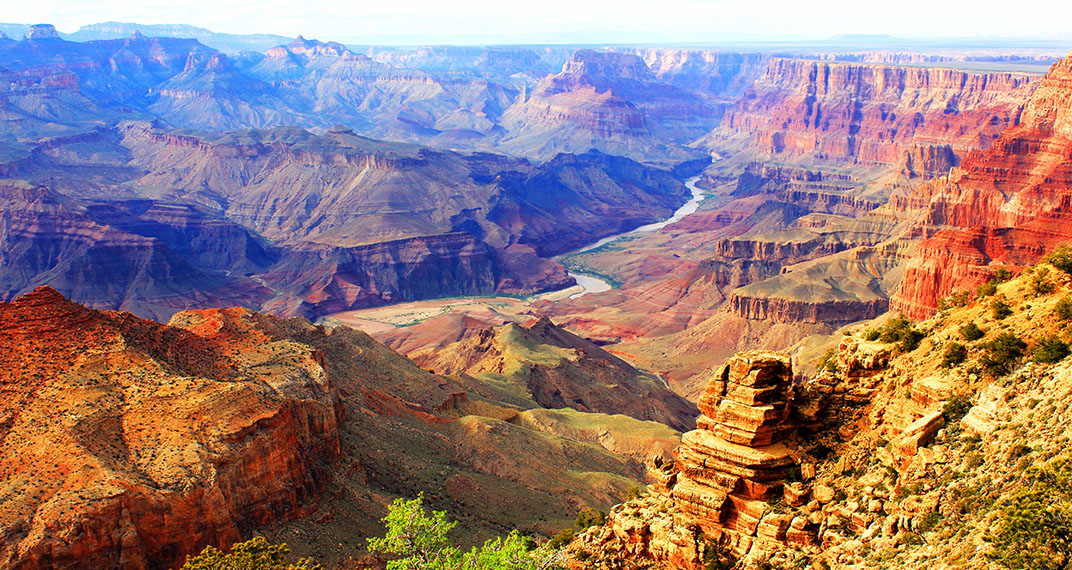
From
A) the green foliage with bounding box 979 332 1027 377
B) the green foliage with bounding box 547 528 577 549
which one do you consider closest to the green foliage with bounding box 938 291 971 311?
the green foliage with bounding box 979 332 1027 377

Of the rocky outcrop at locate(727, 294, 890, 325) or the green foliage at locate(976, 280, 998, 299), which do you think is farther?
the rocky outcrop at locate(727, 294, 890, 325)

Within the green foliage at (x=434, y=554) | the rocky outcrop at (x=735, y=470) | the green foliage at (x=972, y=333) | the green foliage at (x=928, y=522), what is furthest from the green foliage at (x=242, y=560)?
the green foliage at (x=972, y=333)

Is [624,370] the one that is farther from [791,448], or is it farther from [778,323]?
[791,448]

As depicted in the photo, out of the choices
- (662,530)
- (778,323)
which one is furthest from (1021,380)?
(778,323)

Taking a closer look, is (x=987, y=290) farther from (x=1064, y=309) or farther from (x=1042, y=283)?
(x=1064, y=309)

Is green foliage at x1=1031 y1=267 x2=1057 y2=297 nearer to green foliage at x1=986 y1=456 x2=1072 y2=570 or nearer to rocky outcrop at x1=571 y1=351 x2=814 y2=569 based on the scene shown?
rocky outcrop at x1=571 y1=351 x2=814 y2=569

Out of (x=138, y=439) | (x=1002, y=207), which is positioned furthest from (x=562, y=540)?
(x=1002, y=207)
